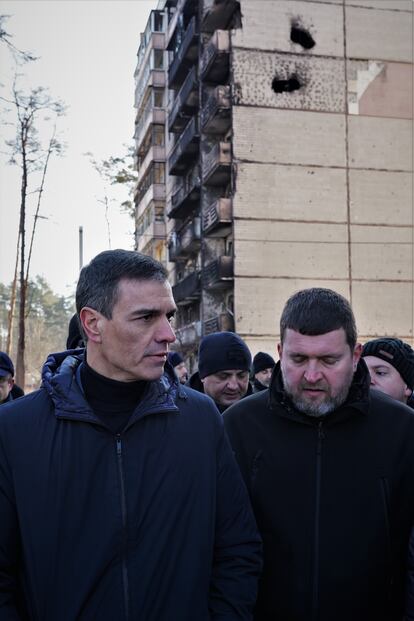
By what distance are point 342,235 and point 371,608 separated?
27.1 m

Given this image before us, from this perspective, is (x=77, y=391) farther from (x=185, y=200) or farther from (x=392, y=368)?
(x=185, y=200)

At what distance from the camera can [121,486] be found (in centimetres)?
244

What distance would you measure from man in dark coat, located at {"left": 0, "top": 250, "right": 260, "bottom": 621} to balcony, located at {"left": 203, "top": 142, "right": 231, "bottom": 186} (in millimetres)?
27095

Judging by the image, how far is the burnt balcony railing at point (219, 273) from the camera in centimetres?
2883

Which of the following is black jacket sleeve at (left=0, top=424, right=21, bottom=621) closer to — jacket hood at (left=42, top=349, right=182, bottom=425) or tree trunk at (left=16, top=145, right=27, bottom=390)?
jacket hood at (left=42, top=349, right=182, bottom=425)

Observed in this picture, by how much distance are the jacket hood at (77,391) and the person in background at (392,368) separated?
6.65 ft

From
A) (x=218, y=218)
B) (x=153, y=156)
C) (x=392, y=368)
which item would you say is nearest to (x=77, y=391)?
(x=392, y=368)

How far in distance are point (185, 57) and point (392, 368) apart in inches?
1309

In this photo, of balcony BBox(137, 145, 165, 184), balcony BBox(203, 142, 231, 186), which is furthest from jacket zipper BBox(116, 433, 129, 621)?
balcony BBox(137, 145, 165, 184)

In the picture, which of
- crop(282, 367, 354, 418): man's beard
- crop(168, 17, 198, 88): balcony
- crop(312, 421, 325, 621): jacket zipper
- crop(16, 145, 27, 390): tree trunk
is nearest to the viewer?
crop(312, 421, 325, 621): jacket zipper

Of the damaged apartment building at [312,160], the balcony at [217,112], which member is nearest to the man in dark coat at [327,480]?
the damaged apartment building at [312,160]

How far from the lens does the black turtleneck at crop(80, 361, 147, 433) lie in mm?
2584

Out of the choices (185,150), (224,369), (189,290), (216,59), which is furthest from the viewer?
(185,150)

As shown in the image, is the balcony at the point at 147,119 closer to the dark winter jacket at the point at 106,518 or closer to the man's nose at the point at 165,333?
the man's nose at the point at 165,333
